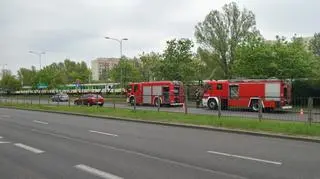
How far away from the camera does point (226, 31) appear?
6506 cm

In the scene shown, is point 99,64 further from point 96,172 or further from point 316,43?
point 96,172

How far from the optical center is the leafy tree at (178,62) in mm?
56938

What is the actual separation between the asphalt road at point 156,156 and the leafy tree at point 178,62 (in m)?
41.2

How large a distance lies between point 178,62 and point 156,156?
47.6 metres

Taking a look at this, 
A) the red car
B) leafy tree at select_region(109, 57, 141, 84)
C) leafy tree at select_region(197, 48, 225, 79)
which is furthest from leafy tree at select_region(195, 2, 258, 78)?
the red car

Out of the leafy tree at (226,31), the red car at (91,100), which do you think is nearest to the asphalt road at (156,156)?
the red car at (91,100)

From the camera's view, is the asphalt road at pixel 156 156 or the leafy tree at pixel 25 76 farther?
the leafy tree at pixel 25 76

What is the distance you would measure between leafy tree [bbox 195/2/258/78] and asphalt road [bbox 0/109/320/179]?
164 ft

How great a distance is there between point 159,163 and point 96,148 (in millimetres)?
3172

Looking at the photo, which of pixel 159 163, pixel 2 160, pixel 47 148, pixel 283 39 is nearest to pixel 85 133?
pixel 47 148

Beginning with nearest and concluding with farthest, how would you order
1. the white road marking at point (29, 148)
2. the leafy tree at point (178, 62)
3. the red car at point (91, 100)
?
the white road marking at point (29, 148) < the red car at point (91, 100) < the leafy tree at point (178, 62)

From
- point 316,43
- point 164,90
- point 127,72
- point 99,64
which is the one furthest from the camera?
point 99,64

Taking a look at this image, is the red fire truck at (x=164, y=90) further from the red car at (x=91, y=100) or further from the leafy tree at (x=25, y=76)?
the leafy tree at (x=25, y=76)

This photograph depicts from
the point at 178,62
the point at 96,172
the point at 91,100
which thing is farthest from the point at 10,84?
the point at 96,172
